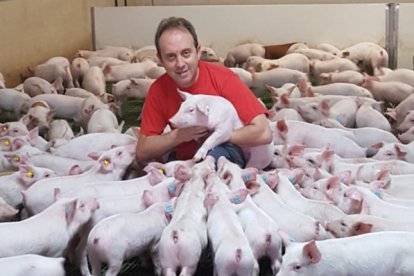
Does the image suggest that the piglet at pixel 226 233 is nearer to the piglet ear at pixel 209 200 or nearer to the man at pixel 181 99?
the piglet ear at pixel 209 200

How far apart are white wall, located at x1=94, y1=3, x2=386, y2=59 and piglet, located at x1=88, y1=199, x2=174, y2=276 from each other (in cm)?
378

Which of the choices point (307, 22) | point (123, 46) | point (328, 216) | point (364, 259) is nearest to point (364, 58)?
point (307, 22)

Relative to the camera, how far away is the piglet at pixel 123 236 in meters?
2.24

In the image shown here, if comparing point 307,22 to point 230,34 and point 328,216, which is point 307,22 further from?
point 328,216

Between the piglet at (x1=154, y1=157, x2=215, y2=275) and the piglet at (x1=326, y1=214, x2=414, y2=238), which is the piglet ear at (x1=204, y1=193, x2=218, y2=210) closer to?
the piglet at (x1=154, y1=157, x2=215, y2=275)

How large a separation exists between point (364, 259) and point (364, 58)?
3.46 metres

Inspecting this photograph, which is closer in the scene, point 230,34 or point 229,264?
point 229,264

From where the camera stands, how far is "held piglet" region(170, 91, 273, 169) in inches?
110

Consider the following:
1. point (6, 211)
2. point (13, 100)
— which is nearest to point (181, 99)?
point (6, 211)

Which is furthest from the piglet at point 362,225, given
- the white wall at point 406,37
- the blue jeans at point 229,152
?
the white wall at point 406,37

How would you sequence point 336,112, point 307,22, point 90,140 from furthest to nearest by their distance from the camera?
1. point 307,22
2. point 336,112
3. point 90,140

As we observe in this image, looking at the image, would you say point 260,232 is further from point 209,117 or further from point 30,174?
point 30,174

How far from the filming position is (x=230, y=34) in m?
6.19

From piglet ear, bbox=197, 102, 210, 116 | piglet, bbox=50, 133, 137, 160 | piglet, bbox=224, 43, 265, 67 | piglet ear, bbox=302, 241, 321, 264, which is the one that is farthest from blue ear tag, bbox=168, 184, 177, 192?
piglet, bbox=224, 43, 265, 67
